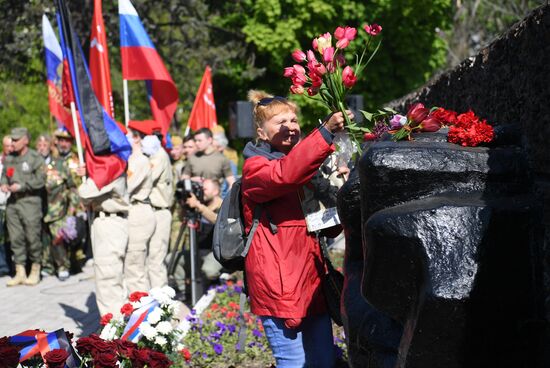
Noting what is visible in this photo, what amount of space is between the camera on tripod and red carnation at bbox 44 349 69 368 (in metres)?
5.60

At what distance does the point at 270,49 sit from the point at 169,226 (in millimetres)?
15065

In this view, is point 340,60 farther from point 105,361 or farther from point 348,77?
point 105,361

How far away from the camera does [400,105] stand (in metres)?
8.69

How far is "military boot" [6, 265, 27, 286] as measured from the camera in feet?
38.7

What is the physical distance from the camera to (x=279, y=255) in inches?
163

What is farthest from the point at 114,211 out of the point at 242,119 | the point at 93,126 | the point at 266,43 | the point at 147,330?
the point at 266,43

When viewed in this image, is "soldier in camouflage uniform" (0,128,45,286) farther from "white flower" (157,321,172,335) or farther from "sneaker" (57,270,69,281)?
"white flower" (157,321,172,335)

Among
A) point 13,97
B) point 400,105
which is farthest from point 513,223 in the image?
point 13,97

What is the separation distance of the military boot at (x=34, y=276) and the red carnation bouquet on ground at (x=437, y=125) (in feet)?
29.9

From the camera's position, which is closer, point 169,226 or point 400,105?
point 400,105

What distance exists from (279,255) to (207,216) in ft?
18.2

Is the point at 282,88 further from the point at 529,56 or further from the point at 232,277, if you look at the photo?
the point at 529,56

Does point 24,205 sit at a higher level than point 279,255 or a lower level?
lower

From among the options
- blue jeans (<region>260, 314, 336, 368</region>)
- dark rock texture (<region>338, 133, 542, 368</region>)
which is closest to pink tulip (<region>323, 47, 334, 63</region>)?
dark rock texture (<region>338, 133, 542, 368</region>)
